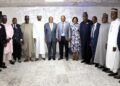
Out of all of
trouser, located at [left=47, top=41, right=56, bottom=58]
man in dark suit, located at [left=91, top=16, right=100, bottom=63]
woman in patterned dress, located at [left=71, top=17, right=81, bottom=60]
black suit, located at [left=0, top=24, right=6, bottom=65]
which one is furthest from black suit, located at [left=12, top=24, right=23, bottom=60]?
man in dark suit, located at [left=91, top=16, right=100, bottom=63]

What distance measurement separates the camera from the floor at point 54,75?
20.5 ft

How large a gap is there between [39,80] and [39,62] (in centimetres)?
234

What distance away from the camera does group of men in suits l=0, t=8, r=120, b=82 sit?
22.9ft

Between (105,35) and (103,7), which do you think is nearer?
(105,35)

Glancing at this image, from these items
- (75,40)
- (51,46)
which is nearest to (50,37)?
(51,46)

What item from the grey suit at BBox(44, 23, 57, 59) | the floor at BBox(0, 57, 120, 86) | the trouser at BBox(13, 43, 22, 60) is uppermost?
the grey suit at BBox(44, 23, 57, 59)

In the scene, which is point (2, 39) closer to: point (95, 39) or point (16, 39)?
point (16, 39)

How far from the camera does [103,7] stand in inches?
401

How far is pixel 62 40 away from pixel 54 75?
2.31 metres

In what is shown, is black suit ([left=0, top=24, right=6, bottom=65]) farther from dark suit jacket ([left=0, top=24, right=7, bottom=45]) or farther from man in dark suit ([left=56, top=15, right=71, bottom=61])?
man in dark suit ([left=56, top=15, right=71, bottom=61])

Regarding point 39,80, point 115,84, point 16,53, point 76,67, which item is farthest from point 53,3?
point 115,84

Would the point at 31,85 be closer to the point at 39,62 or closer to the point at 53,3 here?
the point at 39,62

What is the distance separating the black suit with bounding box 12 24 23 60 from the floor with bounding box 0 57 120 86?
440mm

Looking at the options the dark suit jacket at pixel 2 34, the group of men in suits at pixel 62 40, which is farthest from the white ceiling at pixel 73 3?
the dark suit jacket at pixel 2 34
